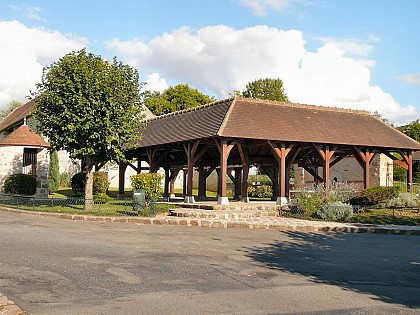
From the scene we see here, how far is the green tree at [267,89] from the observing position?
2378 inches

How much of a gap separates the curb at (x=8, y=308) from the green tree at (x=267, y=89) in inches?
2189

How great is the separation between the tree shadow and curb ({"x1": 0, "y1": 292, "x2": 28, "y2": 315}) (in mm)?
4743

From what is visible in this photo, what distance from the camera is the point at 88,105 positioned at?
728 inches

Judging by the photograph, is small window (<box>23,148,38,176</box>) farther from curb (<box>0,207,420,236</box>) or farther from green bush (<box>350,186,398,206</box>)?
green bush (<box>350,186,398,206</box>)

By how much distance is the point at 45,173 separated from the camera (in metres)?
26.0

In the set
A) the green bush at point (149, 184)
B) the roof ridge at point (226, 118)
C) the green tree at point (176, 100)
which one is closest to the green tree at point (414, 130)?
the green tree at point (176, 100)

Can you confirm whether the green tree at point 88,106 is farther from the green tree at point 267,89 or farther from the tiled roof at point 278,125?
the green tree at point 267,89

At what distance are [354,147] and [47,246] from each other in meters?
17.4

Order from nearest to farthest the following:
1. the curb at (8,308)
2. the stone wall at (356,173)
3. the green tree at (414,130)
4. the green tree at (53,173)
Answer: the curb at (8,308), the green tree at (53,173), the stone wall at (356,173), the green tree at (414,130)

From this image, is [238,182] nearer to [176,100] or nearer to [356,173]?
[356,173]

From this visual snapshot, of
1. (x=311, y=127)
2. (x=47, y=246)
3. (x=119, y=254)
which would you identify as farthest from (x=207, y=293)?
(x=311, y=127)

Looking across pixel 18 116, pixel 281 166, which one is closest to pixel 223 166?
pixel 281 166

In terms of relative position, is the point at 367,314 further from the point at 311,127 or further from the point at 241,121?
the point at 311,127

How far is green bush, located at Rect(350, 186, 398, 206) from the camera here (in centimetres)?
2028
